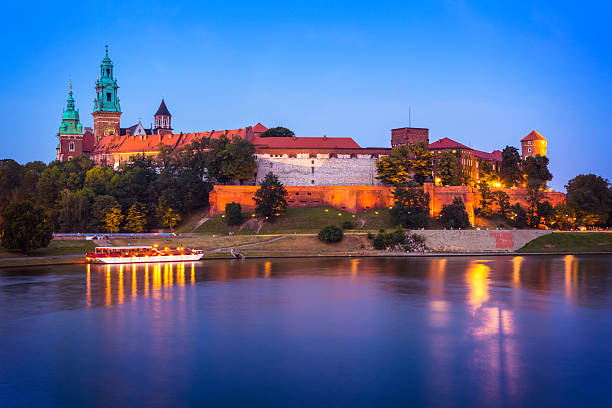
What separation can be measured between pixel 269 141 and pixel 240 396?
205 feet

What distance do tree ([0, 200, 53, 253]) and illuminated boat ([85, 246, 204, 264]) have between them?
432 cm

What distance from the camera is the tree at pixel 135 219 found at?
2477 inches

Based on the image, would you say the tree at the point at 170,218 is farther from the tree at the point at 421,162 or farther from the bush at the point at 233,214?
the tree at the point at 421,162

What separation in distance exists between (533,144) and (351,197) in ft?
171

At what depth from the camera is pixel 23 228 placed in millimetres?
44750

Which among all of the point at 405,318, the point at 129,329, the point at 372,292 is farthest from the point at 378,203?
the point at 129,329

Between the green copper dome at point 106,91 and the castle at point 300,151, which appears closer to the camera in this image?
the castle at point 300,151

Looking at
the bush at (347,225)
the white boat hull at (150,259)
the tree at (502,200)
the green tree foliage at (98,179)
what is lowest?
the white boat hull at (150,259)

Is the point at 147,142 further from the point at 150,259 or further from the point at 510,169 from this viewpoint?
the point at 510,169

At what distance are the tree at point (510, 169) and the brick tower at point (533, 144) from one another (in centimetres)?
2758

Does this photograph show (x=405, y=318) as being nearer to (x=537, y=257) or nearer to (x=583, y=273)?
(x=583, y=273)

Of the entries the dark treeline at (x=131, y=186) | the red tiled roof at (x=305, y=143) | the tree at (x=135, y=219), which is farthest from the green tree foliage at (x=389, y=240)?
the tree at (x=135, y=219)

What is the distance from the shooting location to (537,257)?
56.5 m

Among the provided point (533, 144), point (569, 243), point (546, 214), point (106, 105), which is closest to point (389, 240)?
point (569, 243)
